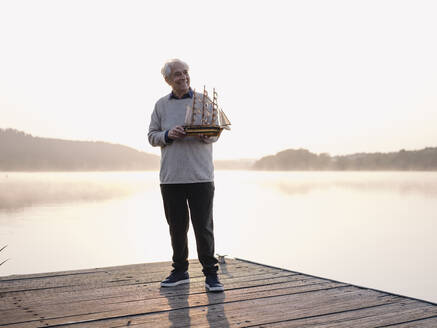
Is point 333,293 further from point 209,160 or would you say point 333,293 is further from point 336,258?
point 336,258

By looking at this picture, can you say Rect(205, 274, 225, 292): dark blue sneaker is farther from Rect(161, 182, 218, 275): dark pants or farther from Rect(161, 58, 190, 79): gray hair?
Rect(161, 58, 190, 79): gray hair

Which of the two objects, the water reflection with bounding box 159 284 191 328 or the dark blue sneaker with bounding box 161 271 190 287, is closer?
the water reflection with bounding box 159 284 191 328

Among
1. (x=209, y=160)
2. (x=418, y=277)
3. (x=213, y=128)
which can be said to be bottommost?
(x=418, y=277)

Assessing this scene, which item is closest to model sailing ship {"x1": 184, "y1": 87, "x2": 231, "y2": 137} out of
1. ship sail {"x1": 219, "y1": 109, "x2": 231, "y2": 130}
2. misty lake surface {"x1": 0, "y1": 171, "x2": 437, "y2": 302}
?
ship sail {"x1": 219, "y1": 109, "x2": 231, "y2": 130}

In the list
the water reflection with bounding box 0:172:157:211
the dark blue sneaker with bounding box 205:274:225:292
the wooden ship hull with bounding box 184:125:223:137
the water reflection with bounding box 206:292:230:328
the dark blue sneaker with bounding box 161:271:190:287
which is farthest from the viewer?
the water reflection with bounding box 0:172:157:211

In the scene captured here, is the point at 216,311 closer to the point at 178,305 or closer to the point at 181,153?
the point at 178,305

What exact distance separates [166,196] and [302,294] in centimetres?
116

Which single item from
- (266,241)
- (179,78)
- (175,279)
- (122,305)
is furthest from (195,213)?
(266,241)

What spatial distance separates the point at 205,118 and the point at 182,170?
0.39 metres

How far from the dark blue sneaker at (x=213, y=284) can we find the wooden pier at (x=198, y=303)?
0.13 feet

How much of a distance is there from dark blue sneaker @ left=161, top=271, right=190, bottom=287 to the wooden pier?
68mm

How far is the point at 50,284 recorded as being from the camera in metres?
3.52

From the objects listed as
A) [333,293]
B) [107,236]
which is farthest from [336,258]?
[333,293]

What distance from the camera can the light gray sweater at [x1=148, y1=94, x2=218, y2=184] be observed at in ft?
10.6
